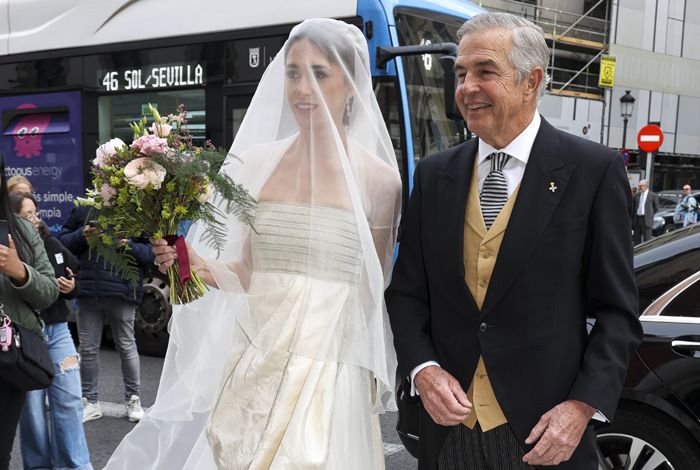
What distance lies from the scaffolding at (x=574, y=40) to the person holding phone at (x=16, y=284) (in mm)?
23898

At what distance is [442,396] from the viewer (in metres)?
2.11

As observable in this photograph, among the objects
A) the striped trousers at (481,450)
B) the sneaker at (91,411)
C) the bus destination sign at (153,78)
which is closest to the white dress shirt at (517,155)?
the striped trousers at (481,450)

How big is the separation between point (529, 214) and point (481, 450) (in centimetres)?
68

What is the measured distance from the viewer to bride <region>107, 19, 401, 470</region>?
8.14 feet

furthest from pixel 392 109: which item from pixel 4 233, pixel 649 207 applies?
pixel 649 207

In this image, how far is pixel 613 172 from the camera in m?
2.10

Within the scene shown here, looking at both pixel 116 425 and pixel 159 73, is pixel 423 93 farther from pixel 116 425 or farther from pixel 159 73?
pixel 116 425

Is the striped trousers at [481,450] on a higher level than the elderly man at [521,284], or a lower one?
lower

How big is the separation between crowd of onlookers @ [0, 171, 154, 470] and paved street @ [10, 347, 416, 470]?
154 millimetres

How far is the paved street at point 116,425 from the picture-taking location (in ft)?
16.2

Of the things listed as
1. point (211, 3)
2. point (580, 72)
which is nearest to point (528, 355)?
point (211, 3)

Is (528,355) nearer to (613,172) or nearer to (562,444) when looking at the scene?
(562,444)

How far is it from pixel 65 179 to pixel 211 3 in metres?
2.35

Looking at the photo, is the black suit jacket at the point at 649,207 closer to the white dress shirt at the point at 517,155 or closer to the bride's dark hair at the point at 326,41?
the bride's dark hair at the point at 326,41
